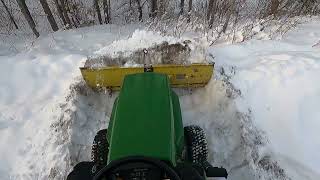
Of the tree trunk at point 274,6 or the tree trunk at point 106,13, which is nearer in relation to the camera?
the tree trunk at point 274,6

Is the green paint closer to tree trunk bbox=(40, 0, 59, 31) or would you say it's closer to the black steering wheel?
the black steering wheel

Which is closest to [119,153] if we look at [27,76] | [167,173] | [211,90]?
[167,173]

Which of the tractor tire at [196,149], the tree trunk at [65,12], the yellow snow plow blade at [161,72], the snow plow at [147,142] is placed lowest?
the tractor tire at [196,149]

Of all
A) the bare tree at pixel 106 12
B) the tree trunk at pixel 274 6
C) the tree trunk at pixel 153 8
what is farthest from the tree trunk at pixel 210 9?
the bare tree at pixel 106 12

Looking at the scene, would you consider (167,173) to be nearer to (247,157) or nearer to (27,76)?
(247,157)

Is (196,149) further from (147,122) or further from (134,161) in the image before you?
(134,161)

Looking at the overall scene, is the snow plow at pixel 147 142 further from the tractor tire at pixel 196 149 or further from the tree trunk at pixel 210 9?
the tree trunk at pixel 210 9

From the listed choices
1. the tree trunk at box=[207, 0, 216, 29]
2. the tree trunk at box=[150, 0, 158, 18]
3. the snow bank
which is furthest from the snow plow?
the tree trunk at box=[150, 0, 158, 18]

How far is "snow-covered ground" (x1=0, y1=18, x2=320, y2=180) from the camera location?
5.46 meters

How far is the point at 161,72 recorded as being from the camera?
588cm

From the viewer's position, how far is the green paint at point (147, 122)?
402cm

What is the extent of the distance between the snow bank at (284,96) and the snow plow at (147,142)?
4.31 feet

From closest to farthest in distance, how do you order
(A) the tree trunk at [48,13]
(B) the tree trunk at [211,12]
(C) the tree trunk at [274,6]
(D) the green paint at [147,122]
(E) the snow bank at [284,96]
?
(D) the green paint at [147,122] → (E) the snow bank at [284,96] → (C) the tree trunk at [274,6] → (B) the tree trunk at [211,12] → (A) the tree trunk at [48,13]

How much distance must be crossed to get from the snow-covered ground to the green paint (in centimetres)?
129
